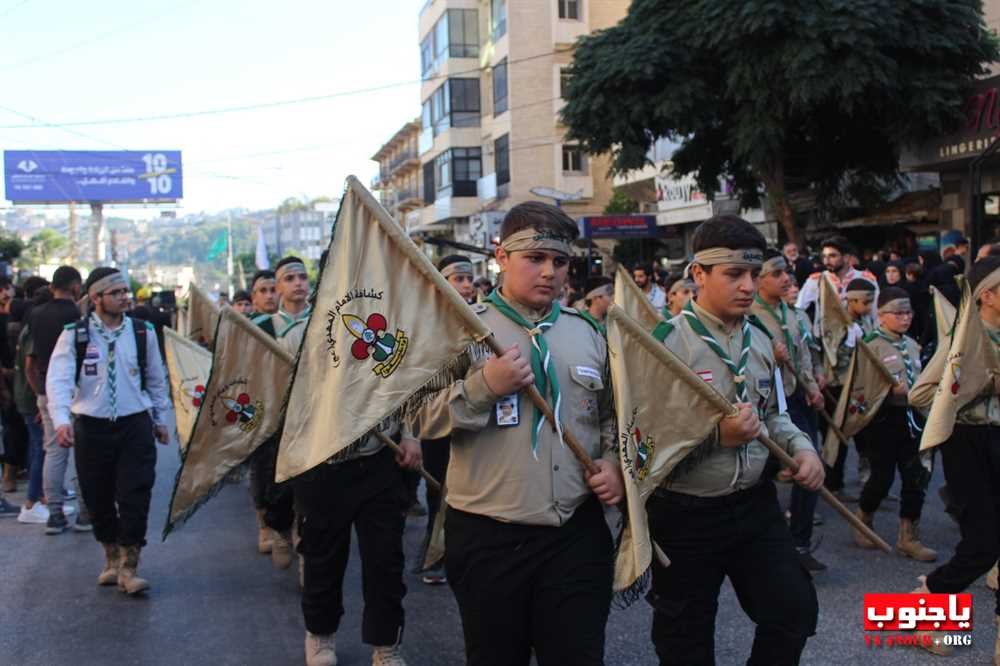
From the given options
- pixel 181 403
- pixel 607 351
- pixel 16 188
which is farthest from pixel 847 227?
pixel 16 188

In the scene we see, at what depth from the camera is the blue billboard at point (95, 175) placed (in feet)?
212

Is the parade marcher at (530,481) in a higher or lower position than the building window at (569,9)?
lower

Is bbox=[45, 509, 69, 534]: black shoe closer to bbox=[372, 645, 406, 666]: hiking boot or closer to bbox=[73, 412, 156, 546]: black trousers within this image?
bbox=[73, 412, 156, 546]: black trousers

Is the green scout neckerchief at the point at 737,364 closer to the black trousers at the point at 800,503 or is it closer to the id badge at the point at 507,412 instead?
the id badge at the point at 507,412

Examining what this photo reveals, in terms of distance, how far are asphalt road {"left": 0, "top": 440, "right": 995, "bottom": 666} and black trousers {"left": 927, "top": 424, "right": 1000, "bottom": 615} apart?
1.47 feet

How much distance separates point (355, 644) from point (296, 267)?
2.46 meters

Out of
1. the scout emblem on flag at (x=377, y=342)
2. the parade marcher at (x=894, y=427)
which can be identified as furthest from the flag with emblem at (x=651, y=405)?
the parade marcher at (x=894, y=427)

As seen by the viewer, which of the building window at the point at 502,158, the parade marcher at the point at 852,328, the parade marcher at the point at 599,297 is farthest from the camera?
the building window at the point at 502,158

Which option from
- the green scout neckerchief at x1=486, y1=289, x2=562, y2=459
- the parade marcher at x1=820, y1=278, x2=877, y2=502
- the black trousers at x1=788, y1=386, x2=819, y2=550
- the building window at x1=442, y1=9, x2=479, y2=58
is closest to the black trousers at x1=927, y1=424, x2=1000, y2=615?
the black trousers at x1=788, y1=386, x2=819, y2=550

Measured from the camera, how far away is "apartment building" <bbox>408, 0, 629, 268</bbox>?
138ft

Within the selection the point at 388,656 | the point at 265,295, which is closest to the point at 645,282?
the point at 265,295

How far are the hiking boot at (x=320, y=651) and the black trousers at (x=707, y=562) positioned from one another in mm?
2038

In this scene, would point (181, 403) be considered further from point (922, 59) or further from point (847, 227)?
point (847, 227)

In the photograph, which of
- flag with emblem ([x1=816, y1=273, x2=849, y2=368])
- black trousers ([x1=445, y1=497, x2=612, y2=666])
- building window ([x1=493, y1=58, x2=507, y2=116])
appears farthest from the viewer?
Answer: building window ([x1=493, y1=58, x2=507, y2=116])
